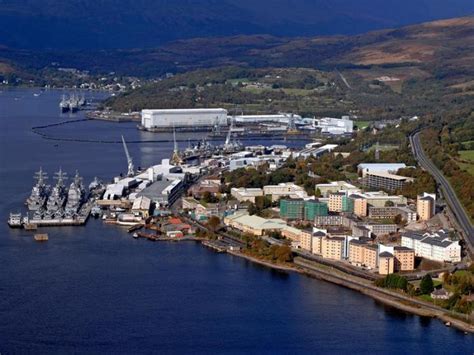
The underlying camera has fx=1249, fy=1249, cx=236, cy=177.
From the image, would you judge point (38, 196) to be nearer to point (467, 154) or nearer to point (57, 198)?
point (57, 198)

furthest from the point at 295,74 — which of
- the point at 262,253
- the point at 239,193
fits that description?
the point at 262,253

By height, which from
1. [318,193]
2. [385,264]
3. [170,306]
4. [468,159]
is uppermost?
[468,159]

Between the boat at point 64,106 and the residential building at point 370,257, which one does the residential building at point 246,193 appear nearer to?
the residential building at point 370,257

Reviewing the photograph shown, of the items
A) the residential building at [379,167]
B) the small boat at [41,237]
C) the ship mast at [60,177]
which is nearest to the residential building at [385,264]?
the small boat at [41,237]

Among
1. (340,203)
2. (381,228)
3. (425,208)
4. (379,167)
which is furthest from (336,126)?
(381,228)

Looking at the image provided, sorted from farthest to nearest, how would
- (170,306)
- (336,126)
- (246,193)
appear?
1. (336,126)
2. (246,193)
3. (170,306)

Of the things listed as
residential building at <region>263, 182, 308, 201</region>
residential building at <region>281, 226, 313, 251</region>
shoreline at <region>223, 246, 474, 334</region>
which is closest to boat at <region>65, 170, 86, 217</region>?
residential building at <region>263, 182, 308, 201</region>

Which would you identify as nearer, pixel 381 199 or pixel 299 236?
pixel 299 236
